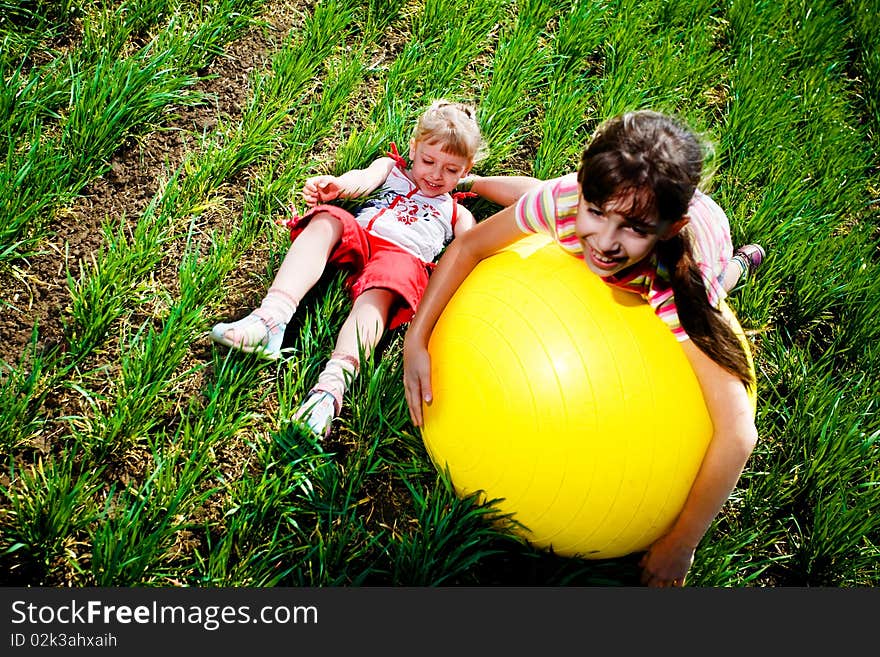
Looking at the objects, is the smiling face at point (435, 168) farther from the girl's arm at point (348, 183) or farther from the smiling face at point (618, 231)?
the smiling face at point (618, 231)

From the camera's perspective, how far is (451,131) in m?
2.69

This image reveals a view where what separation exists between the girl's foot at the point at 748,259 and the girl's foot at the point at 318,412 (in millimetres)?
1747

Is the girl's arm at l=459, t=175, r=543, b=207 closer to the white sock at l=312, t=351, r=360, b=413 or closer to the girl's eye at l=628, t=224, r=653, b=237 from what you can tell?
the white sock at l=312, t=351, r=360, b=413

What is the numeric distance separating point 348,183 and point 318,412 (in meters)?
0.92

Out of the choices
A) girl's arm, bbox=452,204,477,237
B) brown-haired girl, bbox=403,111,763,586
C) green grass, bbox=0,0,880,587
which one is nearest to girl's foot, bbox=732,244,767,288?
green grass, bbox=0,0,880,587

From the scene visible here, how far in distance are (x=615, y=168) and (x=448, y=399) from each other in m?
0.76

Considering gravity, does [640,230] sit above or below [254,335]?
above

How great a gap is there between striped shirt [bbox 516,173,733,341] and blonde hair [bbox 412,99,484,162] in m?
0.65

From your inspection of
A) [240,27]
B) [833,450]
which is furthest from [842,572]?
[240,27]

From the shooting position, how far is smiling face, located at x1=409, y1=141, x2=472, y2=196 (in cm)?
273

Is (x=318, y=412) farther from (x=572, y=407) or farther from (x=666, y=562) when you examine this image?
(x=666, y=562)

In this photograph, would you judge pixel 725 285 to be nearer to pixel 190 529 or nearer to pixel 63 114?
pixel 190 529

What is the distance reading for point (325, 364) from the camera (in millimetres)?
2551

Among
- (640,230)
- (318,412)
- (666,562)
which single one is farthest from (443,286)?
(666,562)
